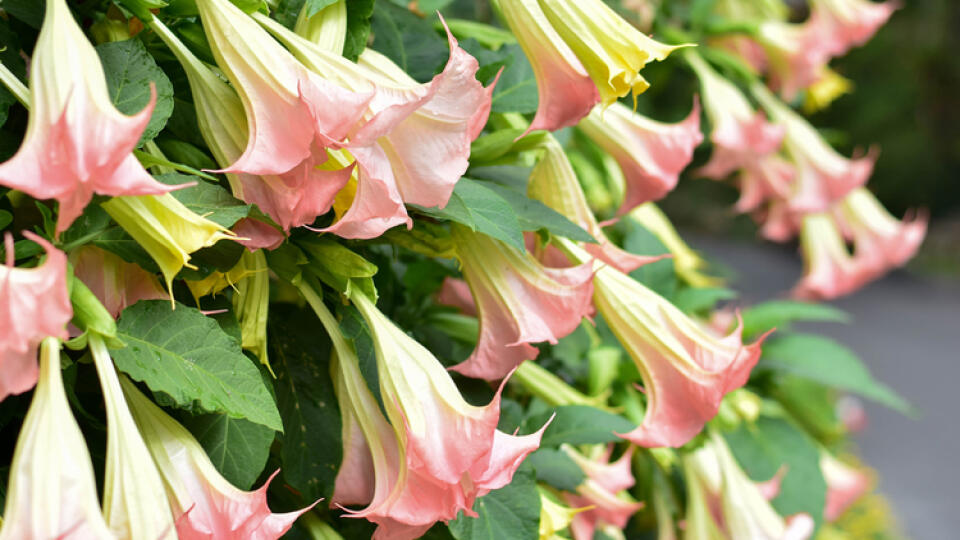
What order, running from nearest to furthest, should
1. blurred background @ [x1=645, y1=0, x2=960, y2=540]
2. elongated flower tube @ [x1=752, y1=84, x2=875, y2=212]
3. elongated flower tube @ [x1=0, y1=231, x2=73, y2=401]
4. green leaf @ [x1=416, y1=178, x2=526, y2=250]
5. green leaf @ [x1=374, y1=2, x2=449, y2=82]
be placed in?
elongated flower tube @ [x1=0, y1=231, x2=73, y2=401]
green leaf @ [x1=416, y1=178, x2=526, y2=250]
green leaf @ [x1=374, y1=2, x2=449, y2=82]
elongated flower tube @ [x1=752, y1=84, x2=875, y2=212]
blurred background @ [x1=645, y1=0, x2=960, y2=540]

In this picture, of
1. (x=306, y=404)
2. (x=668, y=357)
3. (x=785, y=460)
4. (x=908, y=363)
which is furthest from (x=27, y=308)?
(x=908, y=363)

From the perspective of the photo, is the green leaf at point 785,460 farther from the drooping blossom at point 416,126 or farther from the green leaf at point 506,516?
the drooping blossom at point 416,126

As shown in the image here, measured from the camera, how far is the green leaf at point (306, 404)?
14.6 inches

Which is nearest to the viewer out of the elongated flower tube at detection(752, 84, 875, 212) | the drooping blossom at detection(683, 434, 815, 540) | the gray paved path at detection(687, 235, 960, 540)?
the drooping blossom at detection(683, 434, 815, 540)

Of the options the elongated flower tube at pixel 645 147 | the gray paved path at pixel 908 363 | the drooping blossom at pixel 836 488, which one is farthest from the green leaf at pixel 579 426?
the gray paved path at pixel 908 363

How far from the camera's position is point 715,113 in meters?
0.76

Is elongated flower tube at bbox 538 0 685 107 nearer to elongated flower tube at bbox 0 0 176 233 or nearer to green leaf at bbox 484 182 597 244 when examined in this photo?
green leaf at bbox 484 182 597 244

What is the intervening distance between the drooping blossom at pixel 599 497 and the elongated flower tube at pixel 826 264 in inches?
22.3

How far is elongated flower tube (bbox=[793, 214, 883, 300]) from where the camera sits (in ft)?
3.23

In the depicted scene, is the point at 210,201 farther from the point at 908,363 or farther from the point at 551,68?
the point at 908,363

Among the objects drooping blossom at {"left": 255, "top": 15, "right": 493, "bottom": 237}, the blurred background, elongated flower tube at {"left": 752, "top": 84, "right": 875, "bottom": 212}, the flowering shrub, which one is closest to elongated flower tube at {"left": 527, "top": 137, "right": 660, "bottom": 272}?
the flowering shrub

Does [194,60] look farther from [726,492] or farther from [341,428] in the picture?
[726,492]

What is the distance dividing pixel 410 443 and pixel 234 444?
73 mm

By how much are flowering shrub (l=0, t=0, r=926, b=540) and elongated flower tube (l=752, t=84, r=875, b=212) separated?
417 millimetres
